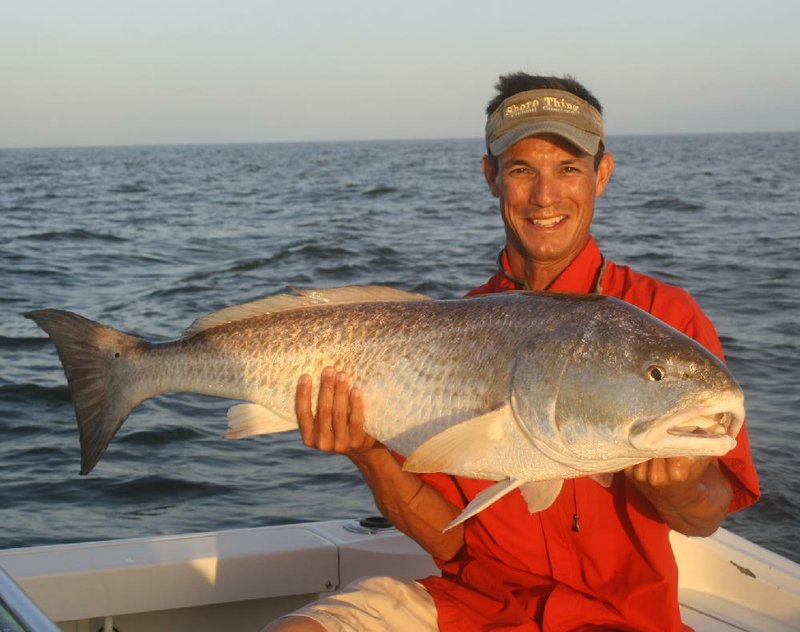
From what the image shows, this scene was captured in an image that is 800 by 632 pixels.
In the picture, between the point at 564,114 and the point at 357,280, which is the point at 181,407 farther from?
the point at 357,280

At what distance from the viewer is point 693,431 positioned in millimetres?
2906

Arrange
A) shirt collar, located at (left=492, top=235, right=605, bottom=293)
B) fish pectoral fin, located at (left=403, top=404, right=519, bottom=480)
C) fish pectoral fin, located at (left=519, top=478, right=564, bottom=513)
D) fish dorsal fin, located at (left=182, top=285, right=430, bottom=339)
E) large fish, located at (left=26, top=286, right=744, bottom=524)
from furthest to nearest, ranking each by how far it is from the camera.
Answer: shirt collar, located at (left=492, top=235, right=605, bottom=293) < fish dorsal fin, located at (left=182, top=285, right=430, bottom=339) < fish pectoral fin, located at (left=519, top=478, right=564, bottom=513) < fish pectoral fin, located at (left=403, top=404, right=519, bottom=480) < large fish, located at (left=26, top=286, right=744, bottom=524)

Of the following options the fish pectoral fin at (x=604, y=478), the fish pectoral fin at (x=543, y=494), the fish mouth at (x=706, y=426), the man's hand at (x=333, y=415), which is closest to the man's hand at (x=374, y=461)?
the man's hand at (x=333, y=415)

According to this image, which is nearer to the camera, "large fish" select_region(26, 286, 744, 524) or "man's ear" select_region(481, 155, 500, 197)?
"large fish" select_region(26, 286, 744, 524)

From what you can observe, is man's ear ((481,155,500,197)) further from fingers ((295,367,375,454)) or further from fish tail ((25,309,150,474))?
fish tail ((25,309,150,474))

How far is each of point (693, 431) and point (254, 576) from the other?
2152 mm

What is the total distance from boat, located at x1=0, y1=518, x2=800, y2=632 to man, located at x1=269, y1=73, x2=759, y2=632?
764 mm

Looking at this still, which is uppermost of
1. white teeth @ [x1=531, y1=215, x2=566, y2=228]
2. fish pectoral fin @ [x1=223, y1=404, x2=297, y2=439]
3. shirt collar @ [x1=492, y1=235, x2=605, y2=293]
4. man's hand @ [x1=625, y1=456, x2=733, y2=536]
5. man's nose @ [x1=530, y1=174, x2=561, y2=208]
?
man's nose @ [x1=530, y1=174, x2=561, y2=208]

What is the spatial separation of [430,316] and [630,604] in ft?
3.65

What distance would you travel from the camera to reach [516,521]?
142 inches

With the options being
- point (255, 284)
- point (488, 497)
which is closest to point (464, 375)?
point (488, 497)

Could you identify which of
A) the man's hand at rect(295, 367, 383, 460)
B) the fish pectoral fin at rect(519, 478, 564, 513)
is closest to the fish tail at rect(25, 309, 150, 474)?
the man's hand at rect(295, 367, 383, 460)

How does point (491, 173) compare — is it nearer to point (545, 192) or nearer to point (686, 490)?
point (545, 192)

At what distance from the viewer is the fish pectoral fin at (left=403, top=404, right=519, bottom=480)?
3.04 metres
